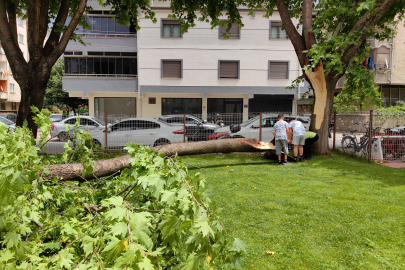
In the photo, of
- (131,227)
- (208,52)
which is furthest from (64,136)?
(208,52)

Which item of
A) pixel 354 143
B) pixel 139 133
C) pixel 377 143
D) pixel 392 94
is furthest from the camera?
pixel 392 94

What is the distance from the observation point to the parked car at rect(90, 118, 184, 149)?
12.5 meters

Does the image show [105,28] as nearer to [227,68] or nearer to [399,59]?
[227,68]

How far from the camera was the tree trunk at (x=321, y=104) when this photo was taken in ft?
35.7

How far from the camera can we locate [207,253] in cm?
157

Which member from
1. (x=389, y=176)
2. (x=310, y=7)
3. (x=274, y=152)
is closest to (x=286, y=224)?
(x=389, y=176)

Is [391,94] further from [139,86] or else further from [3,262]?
[3,262]

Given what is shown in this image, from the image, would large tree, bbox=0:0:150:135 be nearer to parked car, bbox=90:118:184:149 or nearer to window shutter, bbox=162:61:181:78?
parked car, bbox=90:118:184:149

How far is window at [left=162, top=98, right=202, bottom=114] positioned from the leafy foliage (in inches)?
877

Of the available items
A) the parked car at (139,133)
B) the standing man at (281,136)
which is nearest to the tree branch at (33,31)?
the parked car at (139,133)

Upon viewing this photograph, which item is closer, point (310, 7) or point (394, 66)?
point (310, 7)

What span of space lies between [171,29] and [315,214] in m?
20.9

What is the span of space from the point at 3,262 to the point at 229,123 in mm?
12190

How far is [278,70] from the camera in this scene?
2409cm
